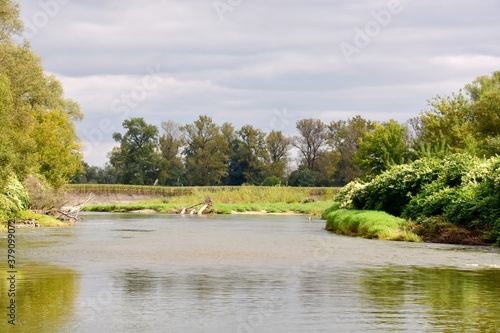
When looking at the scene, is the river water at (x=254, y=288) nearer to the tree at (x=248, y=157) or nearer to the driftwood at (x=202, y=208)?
the driftwood at (x=202, y=208)

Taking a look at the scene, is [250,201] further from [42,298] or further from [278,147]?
[42,298]

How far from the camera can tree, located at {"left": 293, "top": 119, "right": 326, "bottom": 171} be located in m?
138

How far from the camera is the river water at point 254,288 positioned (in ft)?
47.3

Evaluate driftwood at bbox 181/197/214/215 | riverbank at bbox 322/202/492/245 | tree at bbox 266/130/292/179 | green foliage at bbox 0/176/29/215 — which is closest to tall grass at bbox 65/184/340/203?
driftwood at bbox 181/197/214/215

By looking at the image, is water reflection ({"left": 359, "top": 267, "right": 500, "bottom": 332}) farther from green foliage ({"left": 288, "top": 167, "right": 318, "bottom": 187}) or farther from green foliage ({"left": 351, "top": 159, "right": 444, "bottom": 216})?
green foliage ({"left": 288, "top": 167, "right": 318, "bottom": 187})

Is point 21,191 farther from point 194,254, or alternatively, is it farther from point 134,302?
point 134,302

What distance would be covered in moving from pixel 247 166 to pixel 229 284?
4687 inches

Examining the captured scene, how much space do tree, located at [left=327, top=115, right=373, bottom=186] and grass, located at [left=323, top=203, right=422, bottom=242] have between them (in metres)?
77.2

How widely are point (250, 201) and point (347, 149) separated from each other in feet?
122

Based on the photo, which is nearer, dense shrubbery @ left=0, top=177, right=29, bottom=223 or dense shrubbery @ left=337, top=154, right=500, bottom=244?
dense shrubbery @ left=337, top=154, right=500, bottom=244

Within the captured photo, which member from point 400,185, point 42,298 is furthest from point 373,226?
point 42,298

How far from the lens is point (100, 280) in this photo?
21.2 metres

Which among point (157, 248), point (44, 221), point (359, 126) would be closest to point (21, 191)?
point (44, 221)

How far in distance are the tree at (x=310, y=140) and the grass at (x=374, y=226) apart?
289 ft
